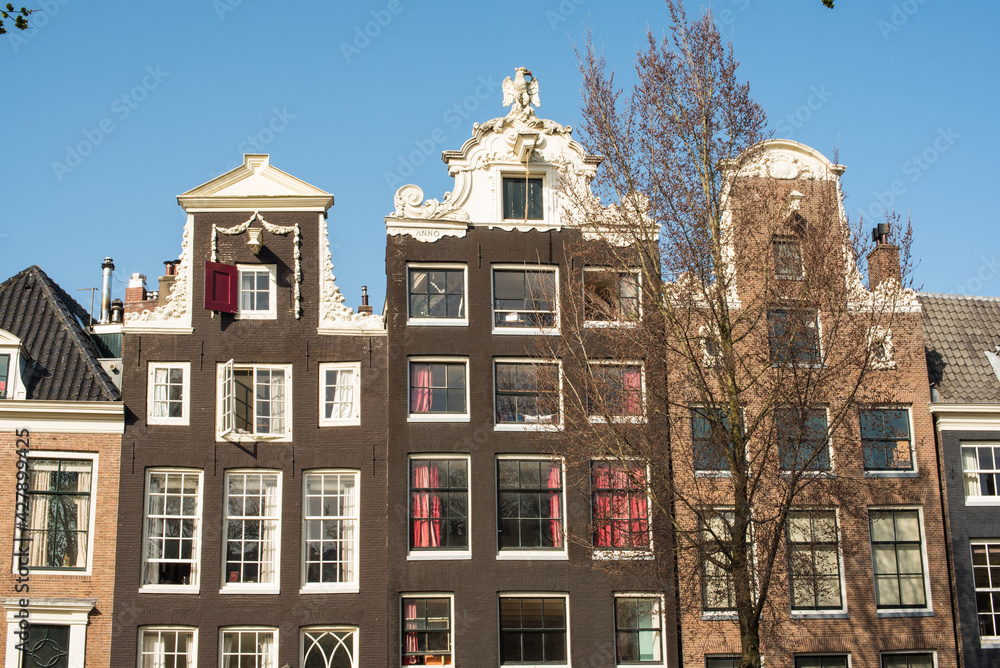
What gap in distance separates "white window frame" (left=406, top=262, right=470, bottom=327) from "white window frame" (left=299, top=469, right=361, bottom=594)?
3.64 metres

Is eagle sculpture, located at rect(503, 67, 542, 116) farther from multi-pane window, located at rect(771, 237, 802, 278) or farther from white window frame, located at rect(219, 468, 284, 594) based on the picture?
Result: white window frame, located at rect(219, 468, 284, 594)

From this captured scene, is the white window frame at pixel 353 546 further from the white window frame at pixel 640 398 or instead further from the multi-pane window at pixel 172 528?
the white window frame at pixel 640 398

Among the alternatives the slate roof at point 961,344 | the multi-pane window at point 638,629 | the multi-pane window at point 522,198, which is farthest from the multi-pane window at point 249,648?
the slate roof at point 961,344

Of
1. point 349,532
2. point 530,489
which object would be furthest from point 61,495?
point 530,489

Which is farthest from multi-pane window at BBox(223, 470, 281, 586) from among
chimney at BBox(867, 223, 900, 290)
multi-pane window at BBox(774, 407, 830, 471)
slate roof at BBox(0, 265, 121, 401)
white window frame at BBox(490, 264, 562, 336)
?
chimney at BBox(867, 223, 900, 290)

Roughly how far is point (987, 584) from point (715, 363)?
9.61 metres

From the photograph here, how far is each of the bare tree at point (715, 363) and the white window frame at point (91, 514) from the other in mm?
10179

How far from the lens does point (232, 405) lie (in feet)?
78.9

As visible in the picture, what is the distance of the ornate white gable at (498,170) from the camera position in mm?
25672

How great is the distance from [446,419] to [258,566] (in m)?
5.12

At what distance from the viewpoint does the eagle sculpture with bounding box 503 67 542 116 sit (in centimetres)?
2659

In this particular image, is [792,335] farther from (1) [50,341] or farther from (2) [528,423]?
(1) [50,341]

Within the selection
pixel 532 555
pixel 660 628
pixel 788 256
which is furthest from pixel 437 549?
pixel 788 256

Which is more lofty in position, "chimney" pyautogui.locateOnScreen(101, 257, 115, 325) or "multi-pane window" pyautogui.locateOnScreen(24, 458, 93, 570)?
"chimney" pyautogui.locateOnScreen(101, 257, 115, 325)
